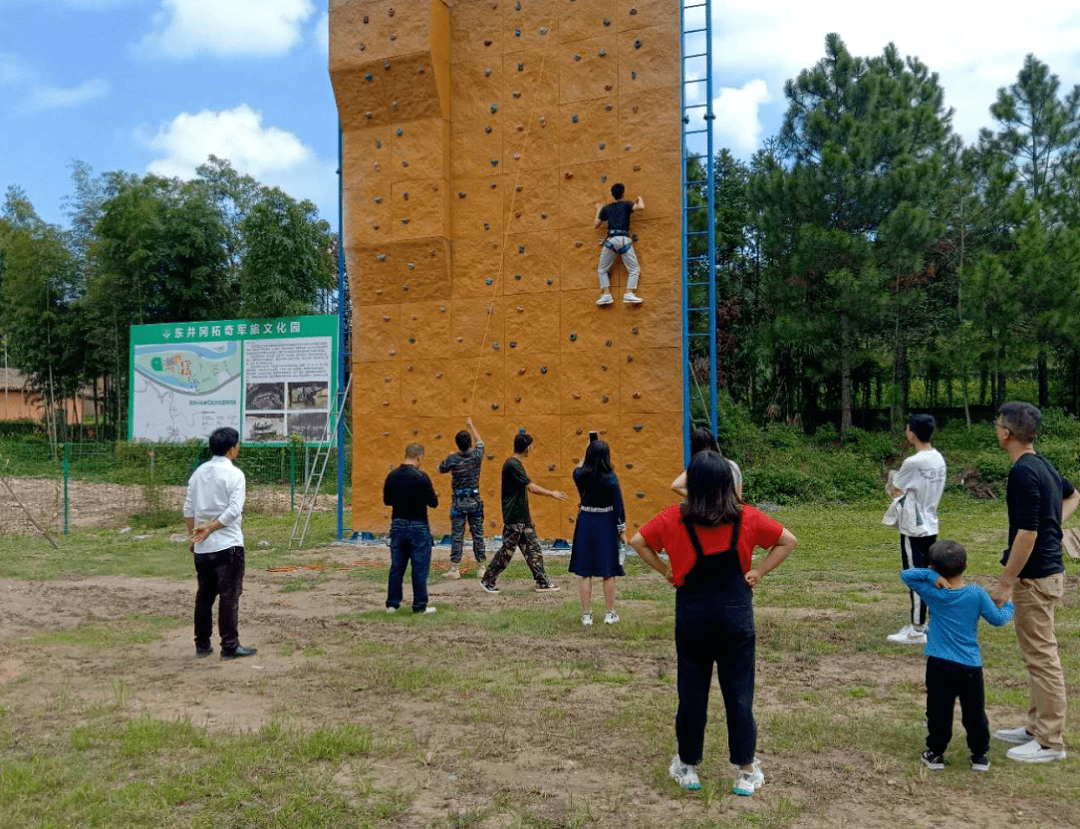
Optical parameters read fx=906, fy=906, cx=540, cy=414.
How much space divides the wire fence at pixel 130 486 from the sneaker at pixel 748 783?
13524mm

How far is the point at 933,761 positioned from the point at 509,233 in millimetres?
9208

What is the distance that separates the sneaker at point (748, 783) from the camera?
3.89m

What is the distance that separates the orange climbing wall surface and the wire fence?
485cm

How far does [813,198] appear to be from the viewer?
21.7m

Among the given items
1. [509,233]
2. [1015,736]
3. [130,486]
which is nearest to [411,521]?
[1015,736]

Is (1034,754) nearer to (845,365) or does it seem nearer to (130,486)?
(130,486)

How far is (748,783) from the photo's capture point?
3.90 meters

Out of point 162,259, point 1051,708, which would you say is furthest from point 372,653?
point 162,259

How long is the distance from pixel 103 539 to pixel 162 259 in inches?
618

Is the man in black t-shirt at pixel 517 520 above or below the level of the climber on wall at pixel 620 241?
below

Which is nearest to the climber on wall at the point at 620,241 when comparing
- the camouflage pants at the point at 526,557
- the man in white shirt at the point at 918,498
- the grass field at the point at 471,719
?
the camouflage pants at the point at 526,557

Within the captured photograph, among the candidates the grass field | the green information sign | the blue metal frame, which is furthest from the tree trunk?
the grass field

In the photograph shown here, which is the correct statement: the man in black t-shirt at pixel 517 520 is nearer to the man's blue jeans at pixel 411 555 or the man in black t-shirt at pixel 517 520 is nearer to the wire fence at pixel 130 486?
the man's blue jeans at pixel 411 555

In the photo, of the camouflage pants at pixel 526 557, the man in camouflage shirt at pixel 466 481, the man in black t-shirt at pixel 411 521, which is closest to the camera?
the man in black t-shirt at pixel 411 521
